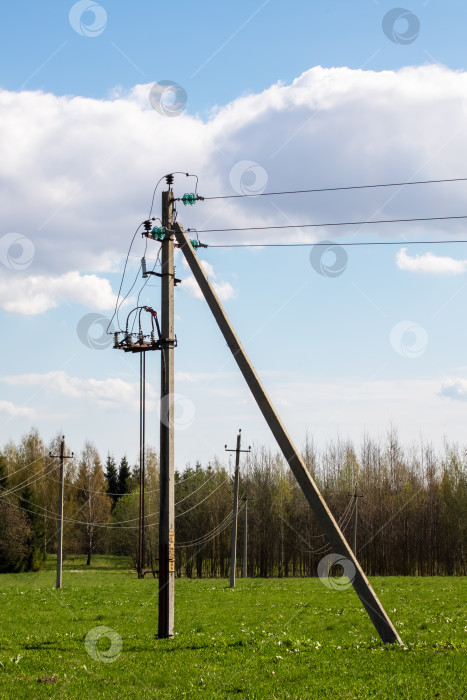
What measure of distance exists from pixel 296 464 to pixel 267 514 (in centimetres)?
Result: 5630

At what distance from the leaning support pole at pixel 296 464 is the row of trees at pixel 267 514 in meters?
48.9

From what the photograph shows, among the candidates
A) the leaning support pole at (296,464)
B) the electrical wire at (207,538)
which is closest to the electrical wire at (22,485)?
the electrical wire at (207,538)

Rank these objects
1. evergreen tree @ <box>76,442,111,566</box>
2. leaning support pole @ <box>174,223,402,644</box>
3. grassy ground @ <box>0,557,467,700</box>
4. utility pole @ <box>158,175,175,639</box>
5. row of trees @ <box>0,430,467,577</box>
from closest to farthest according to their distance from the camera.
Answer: grassy ground @ <box>0,557,467,700</box> → leaning support pole @ <box>174,223,402,644</box> → utility pole @ <box>158,175,175,639</box> → row of trees @ <box>0,430,467,577</box> → evergreen tree @ <box>76,442,111,566</box>

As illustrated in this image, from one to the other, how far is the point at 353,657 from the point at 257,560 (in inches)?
2267

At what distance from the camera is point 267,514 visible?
218 ft

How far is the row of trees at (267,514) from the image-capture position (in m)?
60.2

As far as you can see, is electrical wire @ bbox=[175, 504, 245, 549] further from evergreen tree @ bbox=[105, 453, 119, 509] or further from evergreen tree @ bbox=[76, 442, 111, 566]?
evergreen tree @ bbox=[105, 453, 119, 509]

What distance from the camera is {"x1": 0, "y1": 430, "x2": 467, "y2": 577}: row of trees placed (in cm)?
6019

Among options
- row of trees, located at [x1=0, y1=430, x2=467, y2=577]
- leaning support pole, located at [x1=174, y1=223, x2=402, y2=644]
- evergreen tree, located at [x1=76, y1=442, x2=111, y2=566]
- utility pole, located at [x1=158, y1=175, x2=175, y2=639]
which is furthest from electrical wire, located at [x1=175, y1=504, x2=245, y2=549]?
leaning support pole, located at [x1=174, y1=223, x2=402, y2=644]

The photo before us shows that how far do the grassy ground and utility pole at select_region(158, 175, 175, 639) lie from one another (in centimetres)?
83

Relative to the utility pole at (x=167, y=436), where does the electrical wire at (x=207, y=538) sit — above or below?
below

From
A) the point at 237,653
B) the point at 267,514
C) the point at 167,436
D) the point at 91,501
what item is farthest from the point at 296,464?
the point at 91,501

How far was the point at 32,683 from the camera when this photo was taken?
9.69 meters

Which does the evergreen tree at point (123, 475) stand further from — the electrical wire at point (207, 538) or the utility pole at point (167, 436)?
the utility pole at point (167, 436)
